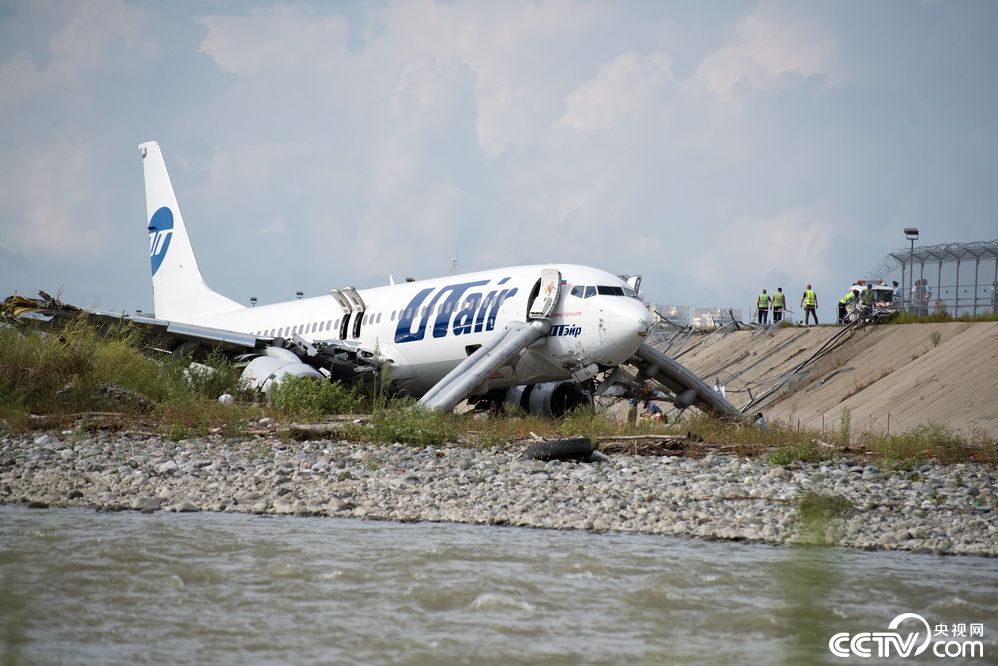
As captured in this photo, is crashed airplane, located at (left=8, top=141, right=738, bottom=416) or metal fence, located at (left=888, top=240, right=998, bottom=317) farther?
metal fence, located at (left=888, top=240, right=998, bottom=317)

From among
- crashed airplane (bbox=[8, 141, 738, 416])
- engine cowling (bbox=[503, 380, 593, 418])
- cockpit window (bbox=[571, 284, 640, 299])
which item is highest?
cockpit window (bbox=[571, 284, 640, 299])

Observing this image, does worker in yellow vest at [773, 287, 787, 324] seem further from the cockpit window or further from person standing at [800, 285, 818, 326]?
the cockpit window

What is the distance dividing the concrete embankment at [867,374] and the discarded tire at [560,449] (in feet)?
28.8

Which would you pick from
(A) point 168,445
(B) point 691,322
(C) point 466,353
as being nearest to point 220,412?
(A) point 168,445

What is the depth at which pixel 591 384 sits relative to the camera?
22.0 m

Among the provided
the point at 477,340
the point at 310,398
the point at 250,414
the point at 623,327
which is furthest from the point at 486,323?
the point at 250,414

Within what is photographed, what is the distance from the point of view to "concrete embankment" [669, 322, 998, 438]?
24.1 metres

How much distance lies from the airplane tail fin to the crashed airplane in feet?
20.1

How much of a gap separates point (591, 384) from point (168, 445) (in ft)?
31.2

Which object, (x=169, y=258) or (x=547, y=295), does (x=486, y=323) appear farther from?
(x=169, y=258)

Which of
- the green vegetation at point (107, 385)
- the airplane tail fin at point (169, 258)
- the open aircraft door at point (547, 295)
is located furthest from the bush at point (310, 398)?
the airplane tail fin at point (169, 258)

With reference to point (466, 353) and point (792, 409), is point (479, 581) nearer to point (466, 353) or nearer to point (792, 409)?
point (466, 353)

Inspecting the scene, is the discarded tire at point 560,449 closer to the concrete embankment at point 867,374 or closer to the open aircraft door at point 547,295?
the open aircraft door at point 547,295

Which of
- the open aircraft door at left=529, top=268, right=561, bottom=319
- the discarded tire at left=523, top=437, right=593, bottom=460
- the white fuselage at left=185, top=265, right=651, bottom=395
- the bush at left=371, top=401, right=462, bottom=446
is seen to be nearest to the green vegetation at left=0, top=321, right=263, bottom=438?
the bush at left=371, top=401, right=462, bottom=446
